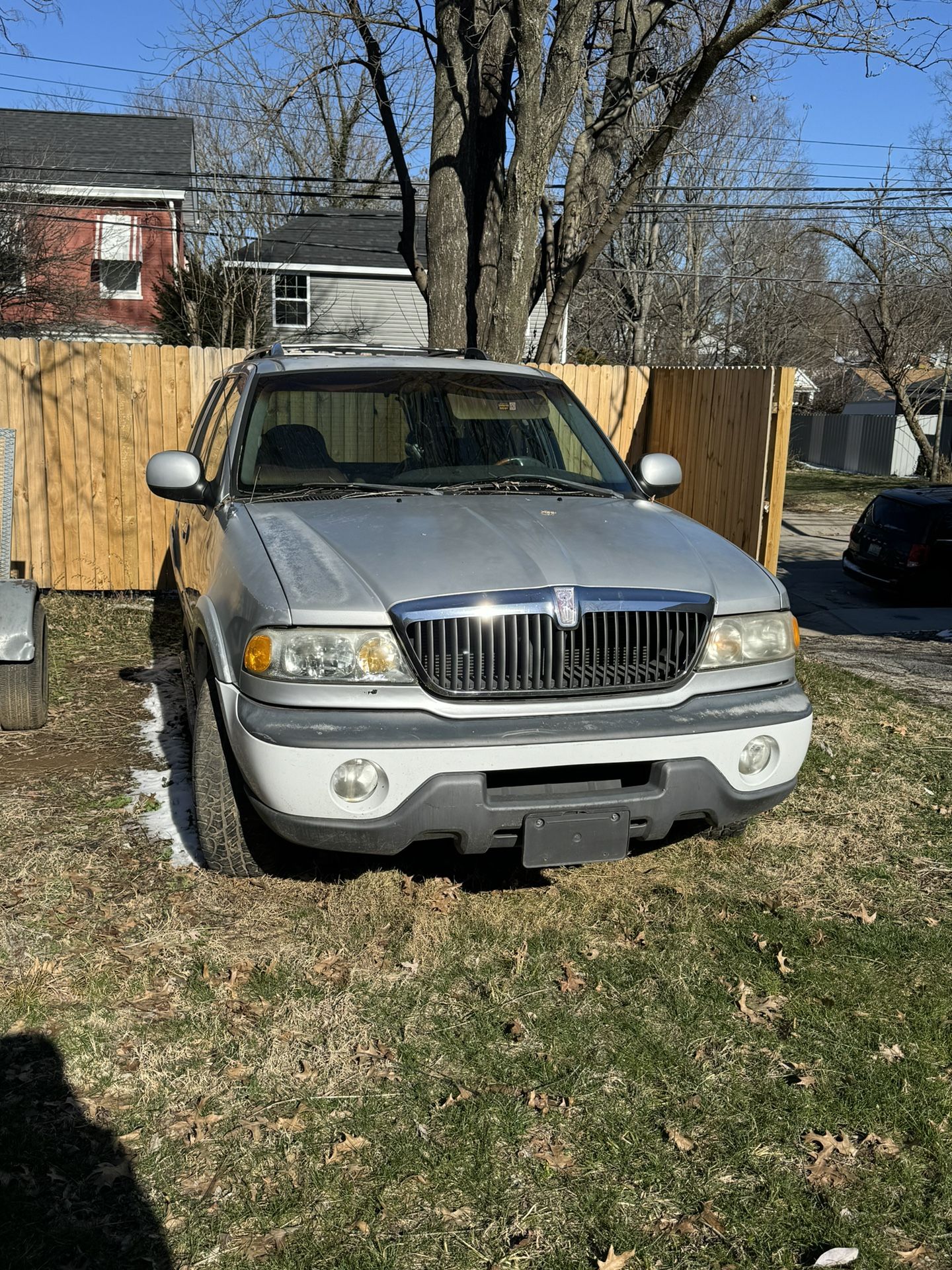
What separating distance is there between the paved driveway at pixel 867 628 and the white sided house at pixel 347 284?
1562 cm

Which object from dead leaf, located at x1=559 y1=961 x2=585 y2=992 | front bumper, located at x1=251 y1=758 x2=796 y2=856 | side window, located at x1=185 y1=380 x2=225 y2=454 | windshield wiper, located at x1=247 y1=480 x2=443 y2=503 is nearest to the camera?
front bumper, located at x1=251 y1=758 x2=796 y2=856

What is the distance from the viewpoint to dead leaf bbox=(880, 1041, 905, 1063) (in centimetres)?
334

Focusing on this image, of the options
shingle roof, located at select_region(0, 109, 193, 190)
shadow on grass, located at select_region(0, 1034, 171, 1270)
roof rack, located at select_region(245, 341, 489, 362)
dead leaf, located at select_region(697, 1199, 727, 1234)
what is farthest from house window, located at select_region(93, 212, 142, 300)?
dead leaf, located at select_region(697, 1199, 727, 1234)

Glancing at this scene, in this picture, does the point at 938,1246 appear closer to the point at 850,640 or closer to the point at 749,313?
the point at 850,640

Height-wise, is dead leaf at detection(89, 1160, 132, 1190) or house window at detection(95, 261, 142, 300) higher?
house window at detection(95, 261, 142, 300)

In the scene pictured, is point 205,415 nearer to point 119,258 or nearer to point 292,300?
point 119,258

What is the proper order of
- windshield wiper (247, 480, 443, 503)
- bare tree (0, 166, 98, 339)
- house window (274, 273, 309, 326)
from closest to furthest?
windshield wiper (247, 480, 443, 503) < bare tree (0, 166, 98, 339) < house window (274, 273, 309, 326)

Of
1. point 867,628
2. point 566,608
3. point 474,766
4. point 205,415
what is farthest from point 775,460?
point 474,766

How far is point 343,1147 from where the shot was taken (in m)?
2.88

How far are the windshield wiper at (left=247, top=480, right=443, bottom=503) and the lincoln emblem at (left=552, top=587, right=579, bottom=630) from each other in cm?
111

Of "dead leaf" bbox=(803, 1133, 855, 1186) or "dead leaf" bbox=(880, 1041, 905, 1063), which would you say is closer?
"dead leaf" bbox=(803, 1133, 855, 1186)

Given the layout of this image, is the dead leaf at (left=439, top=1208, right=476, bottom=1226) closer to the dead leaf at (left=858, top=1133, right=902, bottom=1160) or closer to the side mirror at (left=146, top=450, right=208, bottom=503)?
the dead leaf at (left=858, top=1133, right=902, bottom=1160)

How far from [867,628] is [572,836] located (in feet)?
26.9

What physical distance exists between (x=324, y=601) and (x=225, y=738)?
2.65 ft
